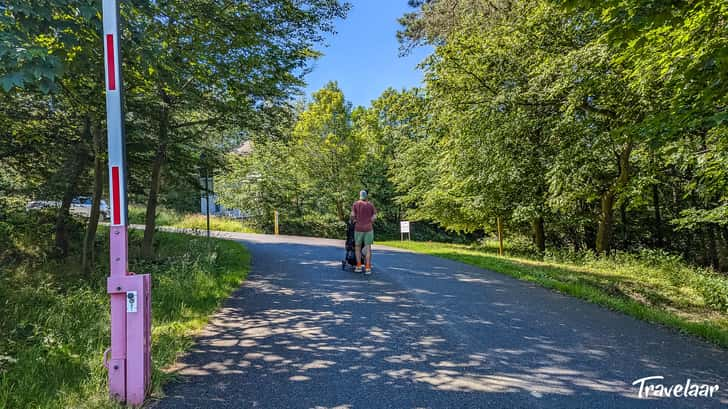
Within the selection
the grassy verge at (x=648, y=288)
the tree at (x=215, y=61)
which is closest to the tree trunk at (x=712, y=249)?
the grassy verge at (x=648, y=288)

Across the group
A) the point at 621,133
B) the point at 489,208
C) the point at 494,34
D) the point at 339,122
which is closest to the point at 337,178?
the point at 339,122

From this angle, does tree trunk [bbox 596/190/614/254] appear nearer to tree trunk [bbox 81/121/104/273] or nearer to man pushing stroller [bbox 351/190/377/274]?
man pushing stroller [bbox 351/190/377/274]

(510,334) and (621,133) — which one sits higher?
(621,133)

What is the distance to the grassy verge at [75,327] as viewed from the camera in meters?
3.13

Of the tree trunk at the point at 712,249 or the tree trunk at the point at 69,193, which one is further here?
the tree trunk at the point at 712,249

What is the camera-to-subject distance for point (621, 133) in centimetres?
732

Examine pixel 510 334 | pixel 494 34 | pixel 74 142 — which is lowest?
pixel 510 334

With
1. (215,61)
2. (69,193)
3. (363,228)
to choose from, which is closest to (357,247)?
(363,228)

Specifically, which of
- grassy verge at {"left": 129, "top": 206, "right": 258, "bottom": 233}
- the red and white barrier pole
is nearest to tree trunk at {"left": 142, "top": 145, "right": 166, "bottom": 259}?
the red and white barrier pole

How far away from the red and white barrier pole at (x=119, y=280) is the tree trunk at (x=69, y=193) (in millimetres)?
7285

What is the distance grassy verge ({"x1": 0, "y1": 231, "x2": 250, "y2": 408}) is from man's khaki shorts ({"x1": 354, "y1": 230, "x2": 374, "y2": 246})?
97.0 inches

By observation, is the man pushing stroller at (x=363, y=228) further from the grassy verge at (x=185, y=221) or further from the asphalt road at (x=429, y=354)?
the grassy verge at (x=185, y=221)

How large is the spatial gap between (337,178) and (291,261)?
58.1 feet

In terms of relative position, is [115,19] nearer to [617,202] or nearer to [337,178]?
[617,202]
